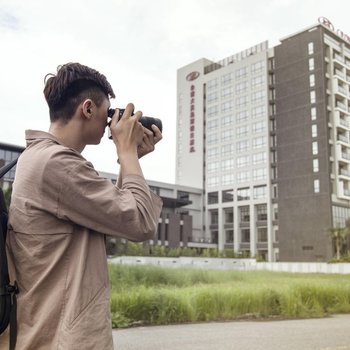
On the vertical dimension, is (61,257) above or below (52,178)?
below

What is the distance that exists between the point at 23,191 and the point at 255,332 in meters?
7.76

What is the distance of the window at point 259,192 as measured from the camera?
7794 cm

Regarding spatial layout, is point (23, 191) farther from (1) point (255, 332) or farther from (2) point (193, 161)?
(2) point (193, 161)

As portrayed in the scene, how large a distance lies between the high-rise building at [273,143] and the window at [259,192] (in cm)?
16

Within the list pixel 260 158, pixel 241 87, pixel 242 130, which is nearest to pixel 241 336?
pixel 260 158

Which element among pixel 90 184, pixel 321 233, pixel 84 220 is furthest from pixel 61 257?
pixel 321 233

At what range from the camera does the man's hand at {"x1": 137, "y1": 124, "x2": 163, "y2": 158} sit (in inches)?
70.4

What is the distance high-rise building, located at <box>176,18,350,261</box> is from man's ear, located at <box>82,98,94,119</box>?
222 feet

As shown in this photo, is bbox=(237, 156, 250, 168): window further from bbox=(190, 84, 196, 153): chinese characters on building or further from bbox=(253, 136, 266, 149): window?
bbox=(190, 84, 196, 153): chinese characters on building

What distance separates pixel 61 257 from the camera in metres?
1.47

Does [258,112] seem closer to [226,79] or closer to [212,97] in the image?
[226,79]

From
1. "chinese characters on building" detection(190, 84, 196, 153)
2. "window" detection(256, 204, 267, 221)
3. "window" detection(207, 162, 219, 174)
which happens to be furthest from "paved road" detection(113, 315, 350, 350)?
"chinese characters on building" detection(190, 84, 196, 153)

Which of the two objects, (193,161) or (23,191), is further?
(193,161)

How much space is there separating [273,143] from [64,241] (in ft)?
259
